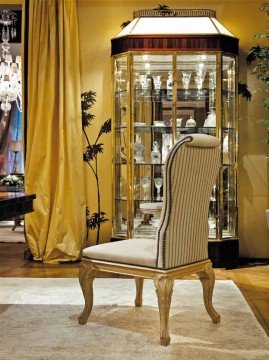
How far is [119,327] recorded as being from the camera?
3572 mm

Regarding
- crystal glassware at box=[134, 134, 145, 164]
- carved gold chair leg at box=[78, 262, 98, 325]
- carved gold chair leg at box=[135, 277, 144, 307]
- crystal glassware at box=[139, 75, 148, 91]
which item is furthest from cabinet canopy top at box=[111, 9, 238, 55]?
carved gold chair leg at box=[78, 262, 98, 325]

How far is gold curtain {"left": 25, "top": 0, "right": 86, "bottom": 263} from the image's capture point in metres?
6.04

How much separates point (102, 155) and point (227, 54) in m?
1.60

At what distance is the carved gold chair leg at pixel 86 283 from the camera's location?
3.56 meters

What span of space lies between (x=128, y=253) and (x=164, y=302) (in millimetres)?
346

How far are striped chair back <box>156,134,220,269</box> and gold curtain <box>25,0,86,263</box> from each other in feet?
8.84

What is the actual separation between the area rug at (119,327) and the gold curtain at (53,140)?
1319 millimetres

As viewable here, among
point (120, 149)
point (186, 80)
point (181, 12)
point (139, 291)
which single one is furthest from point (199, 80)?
point (139, 291)

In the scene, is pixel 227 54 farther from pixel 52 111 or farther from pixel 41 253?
pixel 41 253

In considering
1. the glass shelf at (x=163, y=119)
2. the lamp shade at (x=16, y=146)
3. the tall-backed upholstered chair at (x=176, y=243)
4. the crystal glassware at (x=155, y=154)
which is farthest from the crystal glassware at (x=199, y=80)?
the lamp shade at (x=16, y=146)

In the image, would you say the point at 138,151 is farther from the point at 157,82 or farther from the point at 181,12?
the point at 181,12

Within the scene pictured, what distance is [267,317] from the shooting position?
3910 mm

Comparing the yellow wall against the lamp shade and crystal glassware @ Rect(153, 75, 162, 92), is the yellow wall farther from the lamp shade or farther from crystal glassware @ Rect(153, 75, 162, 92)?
the lamp shade

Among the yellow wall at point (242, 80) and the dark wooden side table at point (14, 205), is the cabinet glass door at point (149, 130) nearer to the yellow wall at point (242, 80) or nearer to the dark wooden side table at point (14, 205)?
the yellow wall at point (242, 80)
